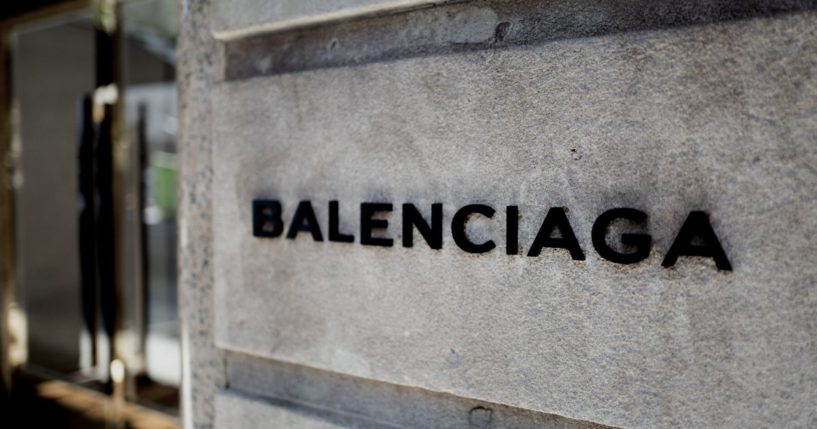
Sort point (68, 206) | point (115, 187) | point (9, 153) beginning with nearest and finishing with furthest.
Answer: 1. point (115, 187)
2. point (9, 153)
3. point (68, 206)

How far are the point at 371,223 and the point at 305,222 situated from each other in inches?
15.6

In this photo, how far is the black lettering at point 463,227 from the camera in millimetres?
2281

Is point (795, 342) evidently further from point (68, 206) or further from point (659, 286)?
point (68, 206)

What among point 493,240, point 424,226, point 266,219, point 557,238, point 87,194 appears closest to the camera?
point 557,238

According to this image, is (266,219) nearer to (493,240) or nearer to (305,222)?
(305,222)

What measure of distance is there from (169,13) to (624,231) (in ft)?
26.6

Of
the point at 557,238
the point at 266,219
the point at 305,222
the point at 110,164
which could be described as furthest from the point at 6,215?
the point at 557,238

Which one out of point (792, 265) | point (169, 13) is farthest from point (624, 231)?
point (169, 13)

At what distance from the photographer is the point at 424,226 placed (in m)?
2.42

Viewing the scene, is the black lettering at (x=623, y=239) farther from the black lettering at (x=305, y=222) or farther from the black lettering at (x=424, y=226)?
the black lettering at (x=305, y=222)

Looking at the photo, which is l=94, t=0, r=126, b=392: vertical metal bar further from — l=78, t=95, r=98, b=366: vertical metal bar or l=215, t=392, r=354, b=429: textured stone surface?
l=215, t=392, r=354, b=429: textured stone surface

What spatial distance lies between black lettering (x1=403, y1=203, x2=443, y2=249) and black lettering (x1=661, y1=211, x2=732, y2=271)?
860 millimetres

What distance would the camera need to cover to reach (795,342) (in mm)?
1796

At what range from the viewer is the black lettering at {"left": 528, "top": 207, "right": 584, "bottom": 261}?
212 centimetres
